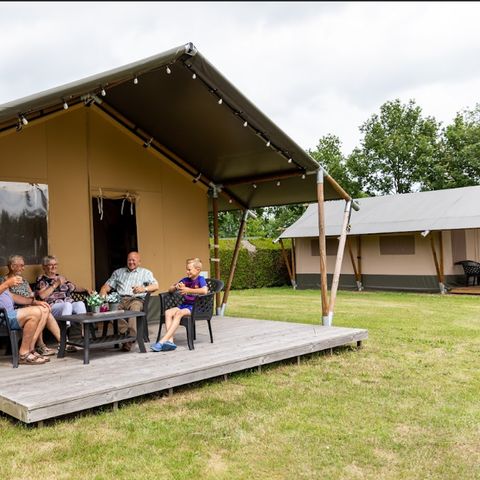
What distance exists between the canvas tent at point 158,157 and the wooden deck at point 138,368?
1.68 meters

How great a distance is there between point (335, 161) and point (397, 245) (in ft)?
45.9

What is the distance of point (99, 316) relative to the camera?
15.7 feet

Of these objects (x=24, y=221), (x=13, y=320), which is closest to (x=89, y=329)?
(x=13, y=320)

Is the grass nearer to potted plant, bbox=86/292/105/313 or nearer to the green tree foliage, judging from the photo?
potted plant, bbox=86/292/105/313

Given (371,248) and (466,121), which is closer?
(371,248)

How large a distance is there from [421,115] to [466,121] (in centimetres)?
237

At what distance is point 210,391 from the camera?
445 centimetres

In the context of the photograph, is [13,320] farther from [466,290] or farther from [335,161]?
[335,161]

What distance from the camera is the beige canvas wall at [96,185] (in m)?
6.23

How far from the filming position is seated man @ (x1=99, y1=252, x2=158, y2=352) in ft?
18.3

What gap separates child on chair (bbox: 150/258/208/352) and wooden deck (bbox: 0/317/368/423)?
14cm

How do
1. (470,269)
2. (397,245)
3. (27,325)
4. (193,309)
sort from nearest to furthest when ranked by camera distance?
(27,325), (193,309), (470,269), (397,245)

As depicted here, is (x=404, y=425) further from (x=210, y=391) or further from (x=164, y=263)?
(x=164, y=263)

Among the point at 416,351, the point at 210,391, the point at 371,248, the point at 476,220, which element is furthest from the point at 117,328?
the point at 371,248
